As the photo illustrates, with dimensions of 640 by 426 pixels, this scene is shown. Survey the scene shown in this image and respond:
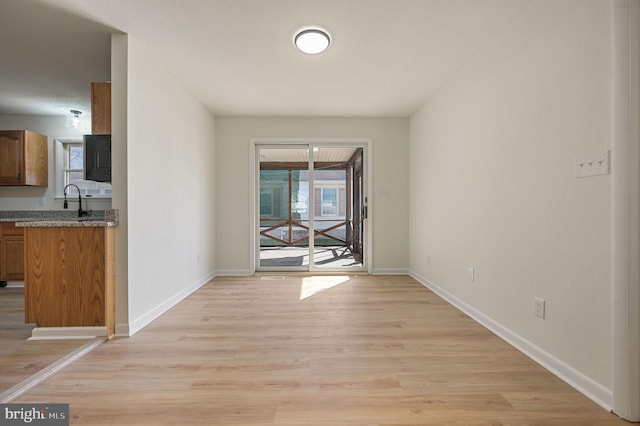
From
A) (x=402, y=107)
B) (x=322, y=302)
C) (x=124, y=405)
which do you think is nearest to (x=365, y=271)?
(x=322, y=302)

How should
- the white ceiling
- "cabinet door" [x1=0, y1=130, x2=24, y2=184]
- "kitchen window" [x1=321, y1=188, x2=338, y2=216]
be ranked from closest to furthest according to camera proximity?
the white ceiling < "cabinet door" [x1=0, y1=130, x2=24, y2=184] < "kitchen window" [x1=321, y1=188, x2=338, y2=216]

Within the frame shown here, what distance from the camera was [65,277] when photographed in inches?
91.0

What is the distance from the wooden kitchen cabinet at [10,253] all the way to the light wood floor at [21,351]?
1450 mm

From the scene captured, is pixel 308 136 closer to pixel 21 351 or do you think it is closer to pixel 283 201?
pixel 283 201

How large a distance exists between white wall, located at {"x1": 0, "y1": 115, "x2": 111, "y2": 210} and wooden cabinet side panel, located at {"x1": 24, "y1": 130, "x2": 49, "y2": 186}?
0.06 m

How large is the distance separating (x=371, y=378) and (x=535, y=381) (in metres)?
0.96

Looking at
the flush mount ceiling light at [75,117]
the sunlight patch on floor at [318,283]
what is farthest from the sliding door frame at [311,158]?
the flush mount ceiling light at [75,117]

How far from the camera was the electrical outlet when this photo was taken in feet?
6.32

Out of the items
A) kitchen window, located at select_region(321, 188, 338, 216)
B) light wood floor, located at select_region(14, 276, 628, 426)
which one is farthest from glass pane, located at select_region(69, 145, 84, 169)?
kitchen window, located at select_region(321, 188, 338, 216)

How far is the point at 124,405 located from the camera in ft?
5.02

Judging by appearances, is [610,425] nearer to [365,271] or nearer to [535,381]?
[535,381]

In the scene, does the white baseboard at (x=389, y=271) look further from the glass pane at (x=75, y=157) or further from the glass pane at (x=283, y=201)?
the glass pane at (x=75, y=157)

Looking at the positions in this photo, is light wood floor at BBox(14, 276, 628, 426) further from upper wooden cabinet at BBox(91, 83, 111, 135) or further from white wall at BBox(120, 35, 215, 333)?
upper wooden cabinet at BBox(91, 83, 111, 135)

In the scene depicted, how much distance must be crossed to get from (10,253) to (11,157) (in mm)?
1361
